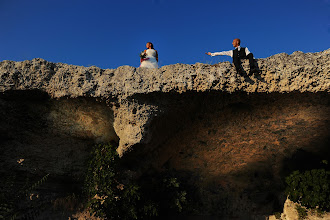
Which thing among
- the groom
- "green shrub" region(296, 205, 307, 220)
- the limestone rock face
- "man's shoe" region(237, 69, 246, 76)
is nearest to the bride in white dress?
the limestone rock face

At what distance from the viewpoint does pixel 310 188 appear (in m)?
5.67

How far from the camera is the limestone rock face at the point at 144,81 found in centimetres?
466

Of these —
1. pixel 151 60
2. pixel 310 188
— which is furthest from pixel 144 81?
pixel 310 188

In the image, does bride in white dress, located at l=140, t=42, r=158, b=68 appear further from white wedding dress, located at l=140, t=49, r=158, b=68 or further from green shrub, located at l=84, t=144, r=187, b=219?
green shrub, located at l=84, t=144, r=187, b=219

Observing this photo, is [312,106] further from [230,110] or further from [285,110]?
[230,110]

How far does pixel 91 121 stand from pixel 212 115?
2733 mm

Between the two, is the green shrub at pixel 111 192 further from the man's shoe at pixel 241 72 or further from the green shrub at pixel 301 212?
the green shrub at pixel 301 212

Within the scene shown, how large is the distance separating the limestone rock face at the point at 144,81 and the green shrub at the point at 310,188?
2.27m

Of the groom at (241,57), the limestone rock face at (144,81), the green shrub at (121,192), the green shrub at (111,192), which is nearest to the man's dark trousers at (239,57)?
the groom at (241,57)

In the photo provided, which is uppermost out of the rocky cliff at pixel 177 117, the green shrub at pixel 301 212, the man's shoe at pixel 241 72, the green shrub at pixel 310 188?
the man's shoe at pixel 241 72

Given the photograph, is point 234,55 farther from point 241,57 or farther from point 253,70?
point 253,70

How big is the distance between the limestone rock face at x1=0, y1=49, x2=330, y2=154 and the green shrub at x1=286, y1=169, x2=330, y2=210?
2.27m

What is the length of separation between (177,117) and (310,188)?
352 cm

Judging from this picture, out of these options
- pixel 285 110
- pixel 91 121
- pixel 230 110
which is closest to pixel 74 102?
pixel 91 121
